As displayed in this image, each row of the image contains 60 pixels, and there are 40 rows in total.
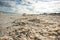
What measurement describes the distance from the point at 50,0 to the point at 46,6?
0.55 metres

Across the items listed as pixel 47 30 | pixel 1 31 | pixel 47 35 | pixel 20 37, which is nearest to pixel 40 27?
pixel 47 30

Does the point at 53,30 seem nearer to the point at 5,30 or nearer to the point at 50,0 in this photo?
the point at 5,30

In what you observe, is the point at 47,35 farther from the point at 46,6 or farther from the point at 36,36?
the point at 46,6

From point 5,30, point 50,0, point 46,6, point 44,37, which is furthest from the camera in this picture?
point 50,0

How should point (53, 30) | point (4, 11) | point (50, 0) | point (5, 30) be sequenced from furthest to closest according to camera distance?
point (50, 0) < point (4, 11) < point (5, 30) < point (53, 30)

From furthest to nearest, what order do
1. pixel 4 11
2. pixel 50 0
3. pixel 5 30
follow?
pixel 50 0, pixel 4 11, pixel 5 30

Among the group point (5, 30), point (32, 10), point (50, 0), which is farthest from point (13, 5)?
point (5, 30)

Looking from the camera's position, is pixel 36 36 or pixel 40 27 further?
pixel 40 27

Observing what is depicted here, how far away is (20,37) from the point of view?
180 centimetres

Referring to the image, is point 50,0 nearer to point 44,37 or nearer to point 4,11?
point 4,11

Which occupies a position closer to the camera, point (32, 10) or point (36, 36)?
point (36, 36)

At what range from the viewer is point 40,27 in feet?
7.00

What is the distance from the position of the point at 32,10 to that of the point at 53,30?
160cm

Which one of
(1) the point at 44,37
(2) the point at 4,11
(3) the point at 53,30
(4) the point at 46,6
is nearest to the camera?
(1) the point at 44,37
